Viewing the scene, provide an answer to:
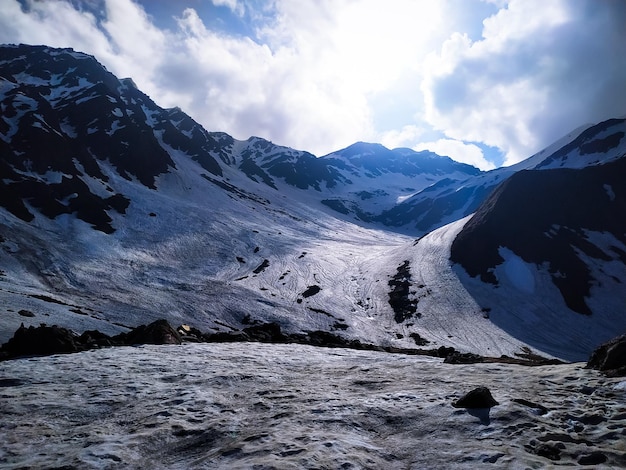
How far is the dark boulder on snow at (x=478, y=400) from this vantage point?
968cm

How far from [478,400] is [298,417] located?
15.0 feet

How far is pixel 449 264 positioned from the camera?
69.8 m

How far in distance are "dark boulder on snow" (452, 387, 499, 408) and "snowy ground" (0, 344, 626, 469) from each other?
0.85ft

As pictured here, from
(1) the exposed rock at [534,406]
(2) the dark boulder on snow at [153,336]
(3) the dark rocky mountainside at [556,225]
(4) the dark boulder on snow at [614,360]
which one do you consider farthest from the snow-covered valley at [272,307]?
(2) the dark boulder on snow at [153,336]

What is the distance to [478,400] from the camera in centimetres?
973

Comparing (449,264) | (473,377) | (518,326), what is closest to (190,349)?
(473,377)

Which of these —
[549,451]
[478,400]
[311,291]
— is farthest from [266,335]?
[311,291]

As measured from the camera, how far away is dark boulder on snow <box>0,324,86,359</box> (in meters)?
16.6

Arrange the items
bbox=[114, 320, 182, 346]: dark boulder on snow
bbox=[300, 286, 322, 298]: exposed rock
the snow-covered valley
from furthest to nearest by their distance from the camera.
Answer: bbox=[300, 286, 322, 298]: exposed rock → bbox=[114, 320, 182, 346]: dark boulder on snow → the snow-covered valley

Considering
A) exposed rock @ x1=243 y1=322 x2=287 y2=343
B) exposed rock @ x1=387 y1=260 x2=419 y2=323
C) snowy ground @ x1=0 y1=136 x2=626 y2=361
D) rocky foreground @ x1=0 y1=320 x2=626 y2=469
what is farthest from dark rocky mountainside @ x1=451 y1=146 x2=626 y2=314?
rocky foreground @ x1=0 y1=320 x2=626 y2=469

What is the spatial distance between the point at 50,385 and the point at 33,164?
84.6 metres

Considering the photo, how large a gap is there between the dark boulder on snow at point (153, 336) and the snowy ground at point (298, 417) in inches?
238

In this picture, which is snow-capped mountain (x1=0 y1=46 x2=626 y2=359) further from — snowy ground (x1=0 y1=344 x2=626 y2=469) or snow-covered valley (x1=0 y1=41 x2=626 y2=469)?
snowy ground (x1=0 y1=344 x2=626 y2=469)

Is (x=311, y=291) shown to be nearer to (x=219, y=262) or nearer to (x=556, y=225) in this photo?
(x=219, y=262)
